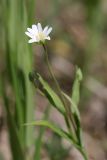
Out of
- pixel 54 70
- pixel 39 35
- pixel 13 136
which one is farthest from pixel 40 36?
pixel 54 70

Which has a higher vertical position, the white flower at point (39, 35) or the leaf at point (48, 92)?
the white flower at point (39, 35)

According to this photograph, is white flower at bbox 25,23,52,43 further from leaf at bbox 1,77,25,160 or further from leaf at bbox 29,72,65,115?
leaf at bbox 1,77,25,160

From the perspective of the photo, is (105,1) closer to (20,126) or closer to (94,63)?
(94,63)

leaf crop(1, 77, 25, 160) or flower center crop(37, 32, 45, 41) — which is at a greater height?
flower center crop(37, 32, 45, 41)

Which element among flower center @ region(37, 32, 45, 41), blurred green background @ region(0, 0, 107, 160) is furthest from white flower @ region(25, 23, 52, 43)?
blurred green background @ region(0, 0, 107, 160)

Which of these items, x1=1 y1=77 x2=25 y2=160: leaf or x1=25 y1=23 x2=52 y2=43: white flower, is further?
x1=1 y1=77 x2=25 y2=160: leaf

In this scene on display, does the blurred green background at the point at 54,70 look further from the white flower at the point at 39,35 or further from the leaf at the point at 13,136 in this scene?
the white flower at the point at 39,35

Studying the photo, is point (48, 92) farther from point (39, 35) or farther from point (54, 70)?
point (54, 70)

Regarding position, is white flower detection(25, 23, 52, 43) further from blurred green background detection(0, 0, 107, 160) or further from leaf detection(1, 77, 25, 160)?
leaf detection(1, 77, 25, 160)

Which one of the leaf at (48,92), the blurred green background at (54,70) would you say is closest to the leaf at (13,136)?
the blurred green background at (54,70)
